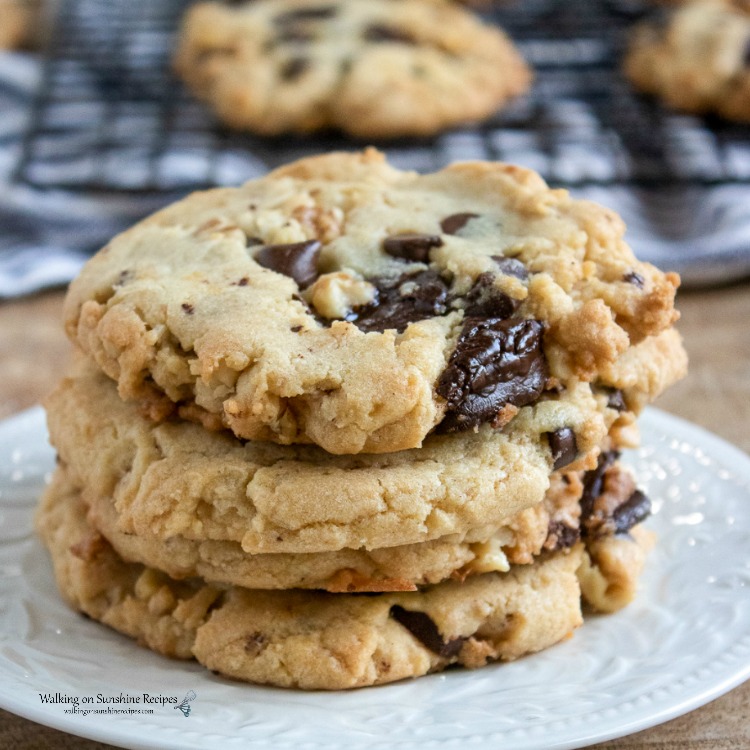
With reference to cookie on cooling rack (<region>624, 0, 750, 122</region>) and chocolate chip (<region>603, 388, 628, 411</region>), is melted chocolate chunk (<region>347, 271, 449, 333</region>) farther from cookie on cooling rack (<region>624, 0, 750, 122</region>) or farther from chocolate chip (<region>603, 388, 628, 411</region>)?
cookie on cooling rack (<region>624, 0, 750, 122</region>)

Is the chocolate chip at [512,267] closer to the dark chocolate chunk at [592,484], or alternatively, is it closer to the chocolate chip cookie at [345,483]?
the chocolate chip cookie at [345,483]

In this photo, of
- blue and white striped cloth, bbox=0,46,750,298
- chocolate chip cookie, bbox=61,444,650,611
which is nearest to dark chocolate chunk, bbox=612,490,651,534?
chocolate chip cookie, bbox=61,444,650,611

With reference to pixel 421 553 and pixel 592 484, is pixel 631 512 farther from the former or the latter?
pixel 421 553

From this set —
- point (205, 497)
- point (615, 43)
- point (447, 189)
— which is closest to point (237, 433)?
point (205, 497)

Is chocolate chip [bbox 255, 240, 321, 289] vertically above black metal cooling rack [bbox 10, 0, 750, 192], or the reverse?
chocolate chip [bbox 255, 240, 321, 289]

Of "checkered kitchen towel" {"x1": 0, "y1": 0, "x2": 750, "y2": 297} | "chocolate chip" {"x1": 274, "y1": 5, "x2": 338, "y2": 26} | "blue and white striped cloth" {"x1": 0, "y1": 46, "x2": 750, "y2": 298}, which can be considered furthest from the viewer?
"chocolate chip" {"x1": 274, "y1": 5, "x2": 338, "y2": 26}

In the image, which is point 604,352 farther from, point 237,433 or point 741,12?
point 741,12

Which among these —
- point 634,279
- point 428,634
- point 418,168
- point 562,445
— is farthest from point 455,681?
point 418,168
